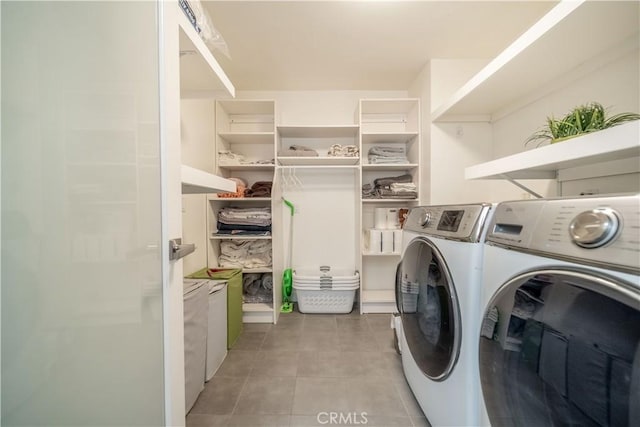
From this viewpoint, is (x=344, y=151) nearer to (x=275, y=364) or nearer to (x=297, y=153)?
(x=297, y=153)

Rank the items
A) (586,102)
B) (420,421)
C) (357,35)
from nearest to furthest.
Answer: (420,421)
(586,102)
(357,35)

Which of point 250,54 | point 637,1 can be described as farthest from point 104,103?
point 250,54

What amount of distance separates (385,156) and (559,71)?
50.4 inches

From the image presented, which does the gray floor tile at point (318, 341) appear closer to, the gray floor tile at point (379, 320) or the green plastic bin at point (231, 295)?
the gray floor tile at point (379, 320)

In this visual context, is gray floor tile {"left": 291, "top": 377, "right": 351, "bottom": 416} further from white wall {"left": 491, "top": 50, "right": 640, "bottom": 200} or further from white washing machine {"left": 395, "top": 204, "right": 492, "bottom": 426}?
white wall {"left": 491, "top": 50, "right": 640, "bottom": 200}

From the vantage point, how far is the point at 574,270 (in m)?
0.49

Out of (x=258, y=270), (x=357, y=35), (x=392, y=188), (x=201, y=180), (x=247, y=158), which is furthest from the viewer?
(x=247, y=158)

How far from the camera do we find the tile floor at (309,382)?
1183mm

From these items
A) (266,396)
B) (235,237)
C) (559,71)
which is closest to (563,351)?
(266,396)

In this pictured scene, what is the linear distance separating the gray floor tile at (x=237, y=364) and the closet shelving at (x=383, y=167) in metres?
1.11

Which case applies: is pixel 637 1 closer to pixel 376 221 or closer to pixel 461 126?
pixel 461 126

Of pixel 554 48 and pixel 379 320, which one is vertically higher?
pixel 554 48

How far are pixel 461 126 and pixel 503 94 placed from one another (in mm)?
422

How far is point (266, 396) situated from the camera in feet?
4.31
